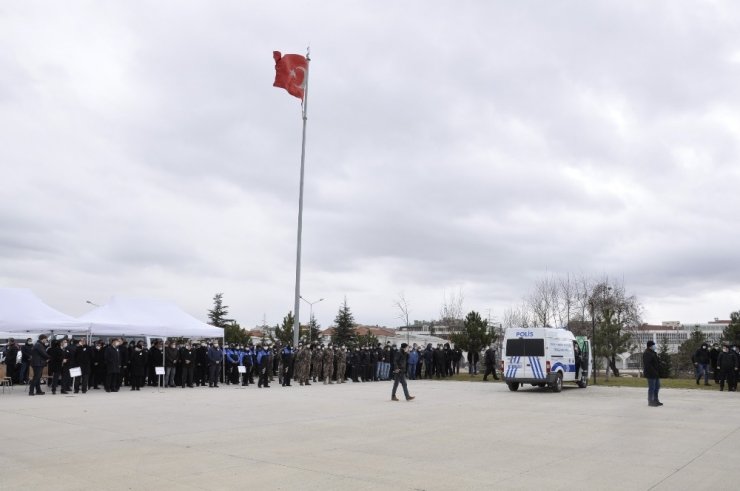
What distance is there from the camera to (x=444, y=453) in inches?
403

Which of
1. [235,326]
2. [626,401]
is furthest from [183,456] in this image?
[235,326]

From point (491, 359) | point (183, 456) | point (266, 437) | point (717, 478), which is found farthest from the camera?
point (491, 359)

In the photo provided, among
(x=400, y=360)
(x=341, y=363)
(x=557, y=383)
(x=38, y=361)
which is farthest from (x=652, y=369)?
(x=38, y=361)

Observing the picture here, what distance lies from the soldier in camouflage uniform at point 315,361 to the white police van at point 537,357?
8800 mm

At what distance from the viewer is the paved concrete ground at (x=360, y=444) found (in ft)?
26.8

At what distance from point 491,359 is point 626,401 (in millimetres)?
11871

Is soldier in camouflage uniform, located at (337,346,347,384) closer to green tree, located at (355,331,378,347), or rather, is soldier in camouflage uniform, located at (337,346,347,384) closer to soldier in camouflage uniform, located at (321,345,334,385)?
soldier in camouflage uniform, located at (321,345,334,385)

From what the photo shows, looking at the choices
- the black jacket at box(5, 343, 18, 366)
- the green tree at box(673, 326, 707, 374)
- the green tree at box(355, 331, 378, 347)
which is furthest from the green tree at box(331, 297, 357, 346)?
the black jacket at box(5, 343, 18, 366)

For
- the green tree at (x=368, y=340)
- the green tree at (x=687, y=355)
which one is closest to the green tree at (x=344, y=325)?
the green tree at (x=368, y=340)

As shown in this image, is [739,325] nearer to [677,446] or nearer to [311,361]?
[311,361]

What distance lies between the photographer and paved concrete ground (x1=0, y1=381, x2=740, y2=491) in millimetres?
8172

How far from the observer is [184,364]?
25.2m

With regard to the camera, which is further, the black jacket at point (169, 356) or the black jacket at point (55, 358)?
the black jacket at point (169, 356)

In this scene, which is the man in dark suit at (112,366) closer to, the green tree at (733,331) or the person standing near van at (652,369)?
the person standing near van at (652,369)
